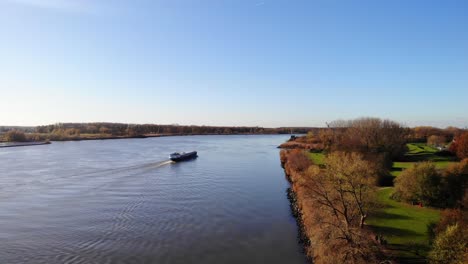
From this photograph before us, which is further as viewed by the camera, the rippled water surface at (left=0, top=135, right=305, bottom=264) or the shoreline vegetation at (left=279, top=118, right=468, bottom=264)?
the rippled water surface at (left=0, top=135, right=305, bottom=264)

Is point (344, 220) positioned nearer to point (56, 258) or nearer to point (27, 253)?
point (56, 258)

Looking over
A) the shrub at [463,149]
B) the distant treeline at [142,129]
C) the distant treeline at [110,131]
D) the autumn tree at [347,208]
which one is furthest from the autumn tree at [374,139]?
the distant treeline at [142,129]

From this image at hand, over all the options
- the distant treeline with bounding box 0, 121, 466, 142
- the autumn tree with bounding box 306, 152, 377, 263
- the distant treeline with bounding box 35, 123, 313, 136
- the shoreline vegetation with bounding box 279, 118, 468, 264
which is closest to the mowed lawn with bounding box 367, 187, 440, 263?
the shoreline vegetation with bounding box 279, 118, 468, 264

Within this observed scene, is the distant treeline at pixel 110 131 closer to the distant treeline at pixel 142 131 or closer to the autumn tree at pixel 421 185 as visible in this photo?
the distant treeline at pixel 142 131

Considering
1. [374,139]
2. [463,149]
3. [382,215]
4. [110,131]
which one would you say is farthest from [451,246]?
[110,131]

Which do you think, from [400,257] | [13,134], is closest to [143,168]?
[400,257]

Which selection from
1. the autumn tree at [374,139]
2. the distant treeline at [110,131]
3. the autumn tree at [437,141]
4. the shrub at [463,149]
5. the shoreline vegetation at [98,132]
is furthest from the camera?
the distant treeline at [110,131]

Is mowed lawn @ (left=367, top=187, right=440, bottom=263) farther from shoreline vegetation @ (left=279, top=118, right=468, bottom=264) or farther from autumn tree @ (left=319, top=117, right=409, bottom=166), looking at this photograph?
autumn tree @ (left=319, top=117, right=409, bottom=166)
